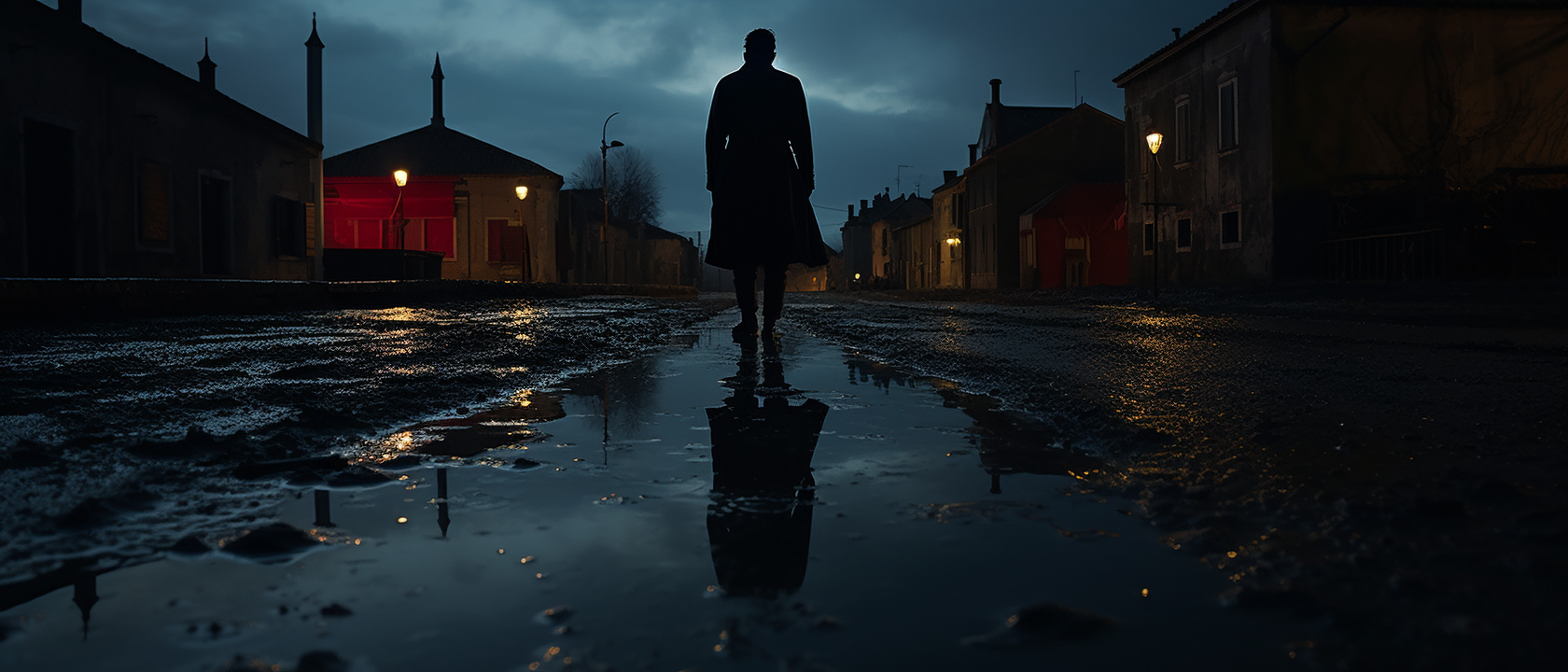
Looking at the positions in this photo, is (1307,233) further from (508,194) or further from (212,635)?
(508,194)

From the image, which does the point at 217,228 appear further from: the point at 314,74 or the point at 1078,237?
the point at 1078,237

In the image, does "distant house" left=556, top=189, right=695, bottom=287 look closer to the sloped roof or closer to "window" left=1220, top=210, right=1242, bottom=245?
the sloped roof

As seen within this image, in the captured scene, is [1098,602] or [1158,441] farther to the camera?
[1158,441]

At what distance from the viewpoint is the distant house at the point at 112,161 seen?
11.8 meters

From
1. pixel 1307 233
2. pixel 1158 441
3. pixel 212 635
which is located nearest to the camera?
pixel 212 635

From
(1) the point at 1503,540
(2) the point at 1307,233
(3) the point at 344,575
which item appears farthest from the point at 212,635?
(2) the point at 1307,233

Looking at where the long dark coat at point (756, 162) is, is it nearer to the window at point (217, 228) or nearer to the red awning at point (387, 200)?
the window at point (217, 228)

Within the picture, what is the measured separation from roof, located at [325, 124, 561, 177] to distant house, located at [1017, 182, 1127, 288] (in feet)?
56.7

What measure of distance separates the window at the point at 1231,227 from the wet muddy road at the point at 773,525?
1770cm

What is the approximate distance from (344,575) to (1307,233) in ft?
65.1

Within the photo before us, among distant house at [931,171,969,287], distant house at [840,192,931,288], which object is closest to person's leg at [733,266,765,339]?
distant house at [931,171,969,287]

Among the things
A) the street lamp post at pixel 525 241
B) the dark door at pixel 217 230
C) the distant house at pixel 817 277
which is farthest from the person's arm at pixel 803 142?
the distant house at pixel 817 277

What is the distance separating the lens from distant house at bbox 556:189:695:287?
38.8 meters

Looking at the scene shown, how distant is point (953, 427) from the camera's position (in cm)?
221
